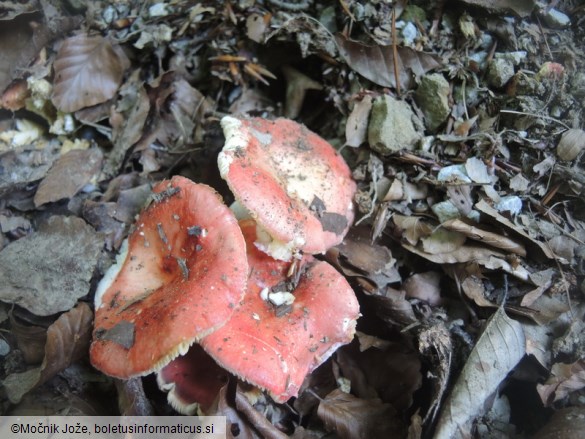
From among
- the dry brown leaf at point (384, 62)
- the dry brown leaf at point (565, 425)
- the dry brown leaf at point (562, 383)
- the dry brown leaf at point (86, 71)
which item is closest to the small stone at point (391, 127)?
the dry brown leaf at point (384, 62)

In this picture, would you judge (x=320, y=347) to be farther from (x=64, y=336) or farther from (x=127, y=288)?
(x=64, y=336)

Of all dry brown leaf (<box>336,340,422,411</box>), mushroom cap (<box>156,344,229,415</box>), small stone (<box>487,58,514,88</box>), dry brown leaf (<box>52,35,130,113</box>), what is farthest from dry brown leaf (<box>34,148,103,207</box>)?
small stone (<box>487,58,514,88</box>)

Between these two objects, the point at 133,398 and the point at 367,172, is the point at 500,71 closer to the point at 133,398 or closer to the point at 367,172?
the point at 367,172

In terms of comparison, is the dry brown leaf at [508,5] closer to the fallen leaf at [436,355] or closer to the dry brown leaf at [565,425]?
the fallen leaf at [436,355]

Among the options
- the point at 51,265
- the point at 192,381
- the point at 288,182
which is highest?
the point at 288,182

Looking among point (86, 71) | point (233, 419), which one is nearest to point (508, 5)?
point (86, 71)
